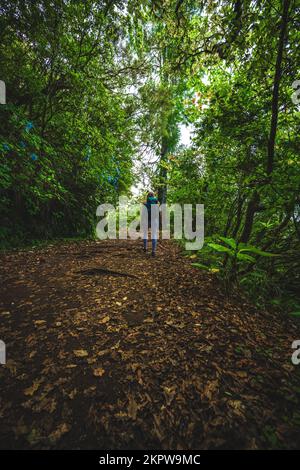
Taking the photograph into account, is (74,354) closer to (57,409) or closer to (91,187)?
(57,409)

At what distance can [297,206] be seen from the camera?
149 inches

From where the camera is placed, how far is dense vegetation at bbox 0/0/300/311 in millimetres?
3463

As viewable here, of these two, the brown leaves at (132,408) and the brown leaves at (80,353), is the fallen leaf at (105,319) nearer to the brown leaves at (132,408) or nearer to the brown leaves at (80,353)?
the brown leaves at (80,353)

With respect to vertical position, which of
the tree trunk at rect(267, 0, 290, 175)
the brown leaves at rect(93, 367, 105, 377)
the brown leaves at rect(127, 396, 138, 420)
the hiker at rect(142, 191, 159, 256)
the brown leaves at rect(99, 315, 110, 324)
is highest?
the tree trunk at rect(267, 0, 290, 175)

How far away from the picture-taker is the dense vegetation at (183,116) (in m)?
3.46

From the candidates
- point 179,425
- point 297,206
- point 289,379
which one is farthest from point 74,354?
point 297,206

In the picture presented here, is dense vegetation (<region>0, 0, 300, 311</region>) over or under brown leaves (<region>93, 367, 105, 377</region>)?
over

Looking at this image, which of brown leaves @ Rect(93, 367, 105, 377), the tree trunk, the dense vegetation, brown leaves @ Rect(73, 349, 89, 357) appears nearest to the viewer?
brown leaves @ Rect(93, 367, 105, 377)

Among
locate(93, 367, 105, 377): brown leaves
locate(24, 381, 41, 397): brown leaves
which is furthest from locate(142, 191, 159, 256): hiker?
locate(24, 381, 41, 397): brown leaves

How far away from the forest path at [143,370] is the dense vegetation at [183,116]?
4.73 ft

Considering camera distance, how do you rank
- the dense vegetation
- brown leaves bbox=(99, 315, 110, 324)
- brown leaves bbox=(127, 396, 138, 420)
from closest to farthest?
brown leaves bbox=(127, 396, 138, 420) < brown leaves bbox=(99, 315, 110, 324) < the dense vegetation

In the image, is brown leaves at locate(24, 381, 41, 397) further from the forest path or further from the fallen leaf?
the fallen leaf

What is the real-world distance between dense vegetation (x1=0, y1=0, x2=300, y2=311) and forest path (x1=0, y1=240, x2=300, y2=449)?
1.44 meters

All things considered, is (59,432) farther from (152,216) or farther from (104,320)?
(152,216)
